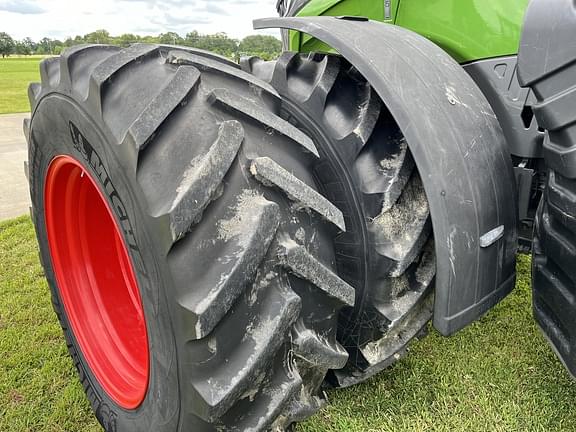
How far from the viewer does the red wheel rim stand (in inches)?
75.9

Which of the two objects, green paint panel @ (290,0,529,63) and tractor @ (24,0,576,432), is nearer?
tractor @ (24,0,576,432)

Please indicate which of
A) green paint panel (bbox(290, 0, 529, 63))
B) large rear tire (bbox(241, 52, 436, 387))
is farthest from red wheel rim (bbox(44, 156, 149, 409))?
green paint panel (bbox(290, 0, 529, 63))

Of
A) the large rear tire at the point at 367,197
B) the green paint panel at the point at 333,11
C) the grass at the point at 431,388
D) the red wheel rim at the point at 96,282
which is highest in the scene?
the green paint panel at the point at 333,11

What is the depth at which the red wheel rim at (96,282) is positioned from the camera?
1929 millimetres

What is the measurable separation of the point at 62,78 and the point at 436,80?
1.01 m

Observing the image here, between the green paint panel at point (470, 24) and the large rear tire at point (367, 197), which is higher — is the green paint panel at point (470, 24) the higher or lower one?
the higher one

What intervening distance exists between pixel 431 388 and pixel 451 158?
106 centimetres

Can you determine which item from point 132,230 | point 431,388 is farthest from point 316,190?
point 431,388

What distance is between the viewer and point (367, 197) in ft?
4.79

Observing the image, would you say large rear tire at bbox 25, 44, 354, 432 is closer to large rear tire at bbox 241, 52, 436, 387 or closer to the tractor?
the tractor

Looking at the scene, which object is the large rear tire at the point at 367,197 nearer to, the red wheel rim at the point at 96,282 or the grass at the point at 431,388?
the grass at the point at 431,388

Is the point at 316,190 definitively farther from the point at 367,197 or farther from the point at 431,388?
the point at 431,388

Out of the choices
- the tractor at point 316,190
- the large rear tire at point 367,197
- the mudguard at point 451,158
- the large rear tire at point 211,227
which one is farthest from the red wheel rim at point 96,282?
the mudguard at point 451,158

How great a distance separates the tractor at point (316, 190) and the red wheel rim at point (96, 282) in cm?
14
